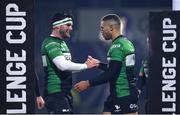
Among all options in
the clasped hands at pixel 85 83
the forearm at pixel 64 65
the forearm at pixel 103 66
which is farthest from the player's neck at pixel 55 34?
the forearm at pixel 103 66

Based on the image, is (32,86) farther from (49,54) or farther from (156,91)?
(156,91)

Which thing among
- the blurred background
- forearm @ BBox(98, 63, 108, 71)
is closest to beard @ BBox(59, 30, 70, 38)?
forearm @ BBox(98, 63, 108, 71)

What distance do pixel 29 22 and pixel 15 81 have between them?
58cm

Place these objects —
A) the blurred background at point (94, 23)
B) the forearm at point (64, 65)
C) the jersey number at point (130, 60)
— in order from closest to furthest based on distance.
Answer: the forearm at point (64, 65) < the jersey number at point (130, 60) < the blurred background at point (94, 23)

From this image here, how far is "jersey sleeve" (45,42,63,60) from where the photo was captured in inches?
249

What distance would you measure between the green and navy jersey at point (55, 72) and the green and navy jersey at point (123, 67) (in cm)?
50

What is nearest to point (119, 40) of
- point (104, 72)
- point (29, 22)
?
point (104, 72)

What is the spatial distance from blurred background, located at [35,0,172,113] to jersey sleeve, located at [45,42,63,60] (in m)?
1.32

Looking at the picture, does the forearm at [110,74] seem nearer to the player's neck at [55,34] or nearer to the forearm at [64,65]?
the forearm at [64,65]

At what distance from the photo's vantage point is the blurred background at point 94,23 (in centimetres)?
788

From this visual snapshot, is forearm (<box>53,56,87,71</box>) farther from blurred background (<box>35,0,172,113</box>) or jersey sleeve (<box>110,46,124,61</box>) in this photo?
blurred background (<box>35,0,172,113</box>)

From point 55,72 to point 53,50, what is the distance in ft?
0.81

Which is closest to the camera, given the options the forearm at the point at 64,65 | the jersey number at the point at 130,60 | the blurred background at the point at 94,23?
the forearm at the point at 64,65

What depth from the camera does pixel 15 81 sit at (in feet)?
18.2
